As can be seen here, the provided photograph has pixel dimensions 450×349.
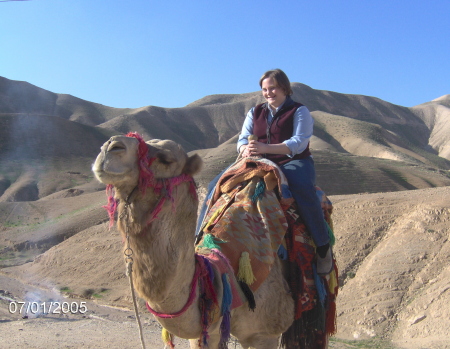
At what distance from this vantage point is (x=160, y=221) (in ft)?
9.09

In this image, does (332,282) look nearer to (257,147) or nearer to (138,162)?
(257,147)

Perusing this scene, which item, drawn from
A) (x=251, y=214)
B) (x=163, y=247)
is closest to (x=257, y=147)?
(x=251, y=214)

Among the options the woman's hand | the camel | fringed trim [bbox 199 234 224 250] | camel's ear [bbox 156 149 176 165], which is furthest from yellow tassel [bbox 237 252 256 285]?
camel's ear [bbox 156 149 176 165]

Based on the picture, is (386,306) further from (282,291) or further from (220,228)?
(220,228)

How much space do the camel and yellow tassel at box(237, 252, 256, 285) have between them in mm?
338

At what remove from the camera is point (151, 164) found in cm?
270

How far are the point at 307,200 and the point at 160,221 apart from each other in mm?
1959

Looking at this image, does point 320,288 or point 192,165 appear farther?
point 320,288

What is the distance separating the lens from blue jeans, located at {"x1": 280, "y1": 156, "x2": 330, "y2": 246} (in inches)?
172

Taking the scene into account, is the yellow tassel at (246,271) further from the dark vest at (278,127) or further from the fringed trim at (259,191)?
the dark vest at (278,127)

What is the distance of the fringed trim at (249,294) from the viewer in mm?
3504

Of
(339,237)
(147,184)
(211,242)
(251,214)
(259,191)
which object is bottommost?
(339,237)

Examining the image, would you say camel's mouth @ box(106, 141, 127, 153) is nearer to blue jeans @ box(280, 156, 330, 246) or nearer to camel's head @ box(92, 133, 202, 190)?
camel's head @ box(92, 133, 202, 190)
